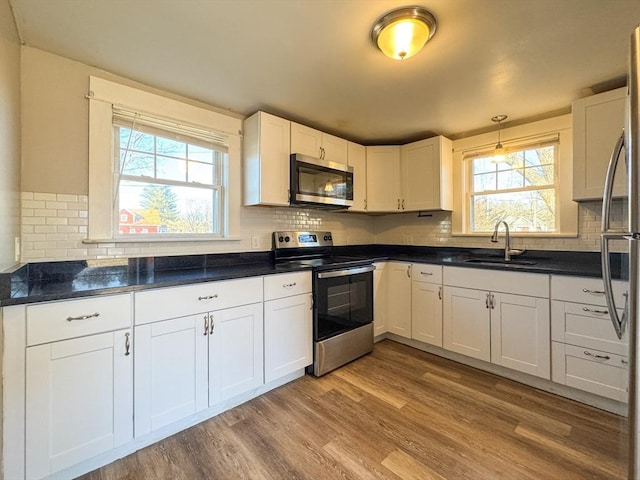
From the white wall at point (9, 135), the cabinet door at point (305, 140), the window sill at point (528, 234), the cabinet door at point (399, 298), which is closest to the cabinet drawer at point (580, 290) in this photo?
the window sill at point (528, 234)

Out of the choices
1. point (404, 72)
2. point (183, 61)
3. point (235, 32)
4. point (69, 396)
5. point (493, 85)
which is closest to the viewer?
point (69, 396)

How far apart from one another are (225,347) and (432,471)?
4.47 feet

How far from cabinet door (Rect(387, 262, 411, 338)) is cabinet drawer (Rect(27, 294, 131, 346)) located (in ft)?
7.82

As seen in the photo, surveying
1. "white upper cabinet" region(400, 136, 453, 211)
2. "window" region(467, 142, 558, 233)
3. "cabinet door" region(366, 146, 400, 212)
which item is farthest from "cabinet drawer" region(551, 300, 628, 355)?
"cabinet door" region(366, 146, 400, 212)

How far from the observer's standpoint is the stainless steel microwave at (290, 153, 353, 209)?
8.38 ft

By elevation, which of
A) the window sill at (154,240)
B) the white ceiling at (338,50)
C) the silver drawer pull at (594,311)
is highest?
the white ceiling at (338,50)

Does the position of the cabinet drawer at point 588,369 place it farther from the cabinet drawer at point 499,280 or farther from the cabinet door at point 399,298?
Answer: the cabinet door at point 399,298

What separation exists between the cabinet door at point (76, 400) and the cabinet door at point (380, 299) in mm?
2154

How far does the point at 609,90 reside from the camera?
7.02ft

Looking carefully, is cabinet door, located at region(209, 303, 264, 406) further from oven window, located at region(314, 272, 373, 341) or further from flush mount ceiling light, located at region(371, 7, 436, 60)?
flush mount ceiling light, located at region(371, 7, 436, 60)

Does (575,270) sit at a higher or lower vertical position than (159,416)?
higher

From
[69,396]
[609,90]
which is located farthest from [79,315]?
[609,90]

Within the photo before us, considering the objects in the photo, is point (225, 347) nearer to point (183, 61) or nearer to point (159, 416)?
point (159, 416)

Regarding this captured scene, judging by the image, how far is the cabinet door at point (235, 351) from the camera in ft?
5.98
